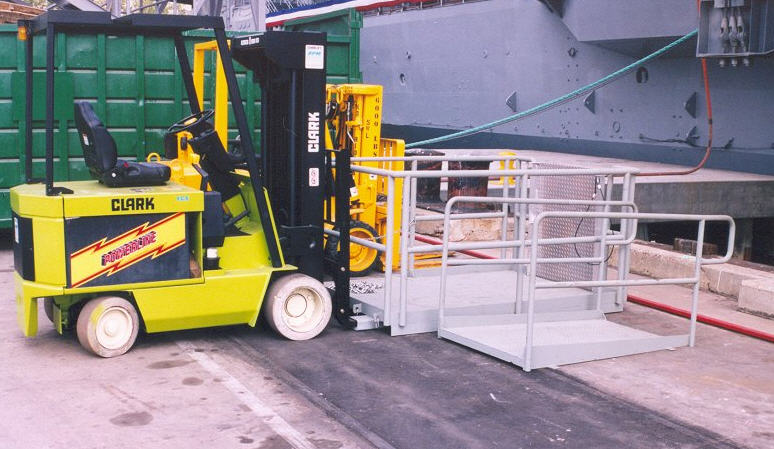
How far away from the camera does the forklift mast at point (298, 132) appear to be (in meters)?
7.05

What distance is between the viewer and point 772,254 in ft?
45.2

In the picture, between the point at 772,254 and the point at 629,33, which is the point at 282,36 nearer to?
the point at 629,33

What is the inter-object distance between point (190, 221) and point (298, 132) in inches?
46.2

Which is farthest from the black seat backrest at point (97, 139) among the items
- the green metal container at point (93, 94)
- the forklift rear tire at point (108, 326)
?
the green metal container at point (93, 94)

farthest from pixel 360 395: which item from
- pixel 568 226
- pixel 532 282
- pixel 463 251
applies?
pixel 463 251

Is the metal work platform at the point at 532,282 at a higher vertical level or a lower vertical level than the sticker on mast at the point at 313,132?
lower

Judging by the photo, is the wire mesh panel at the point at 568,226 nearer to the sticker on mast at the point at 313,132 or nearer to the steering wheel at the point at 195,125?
the sticker on mast at the point at 313,132

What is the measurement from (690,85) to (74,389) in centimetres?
1129

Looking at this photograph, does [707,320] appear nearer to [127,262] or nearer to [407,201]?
[407,201]

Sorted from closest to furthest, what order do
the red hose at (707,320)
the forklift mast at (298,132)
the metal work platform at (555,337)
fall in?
1. the metal work platform at (555,337)
2. the forklift mast at (298,132)
3. the red hose at (707,320)

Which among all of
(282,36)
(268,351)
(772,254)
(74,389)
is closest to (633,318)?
(268,351)

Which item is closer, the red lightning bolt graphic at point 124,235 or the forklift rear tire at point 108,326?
the red lightning bolt graphic at point 124,235

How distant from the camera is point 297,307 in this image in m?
6.96

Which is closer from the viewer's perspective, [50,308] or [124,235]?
[124,235]
